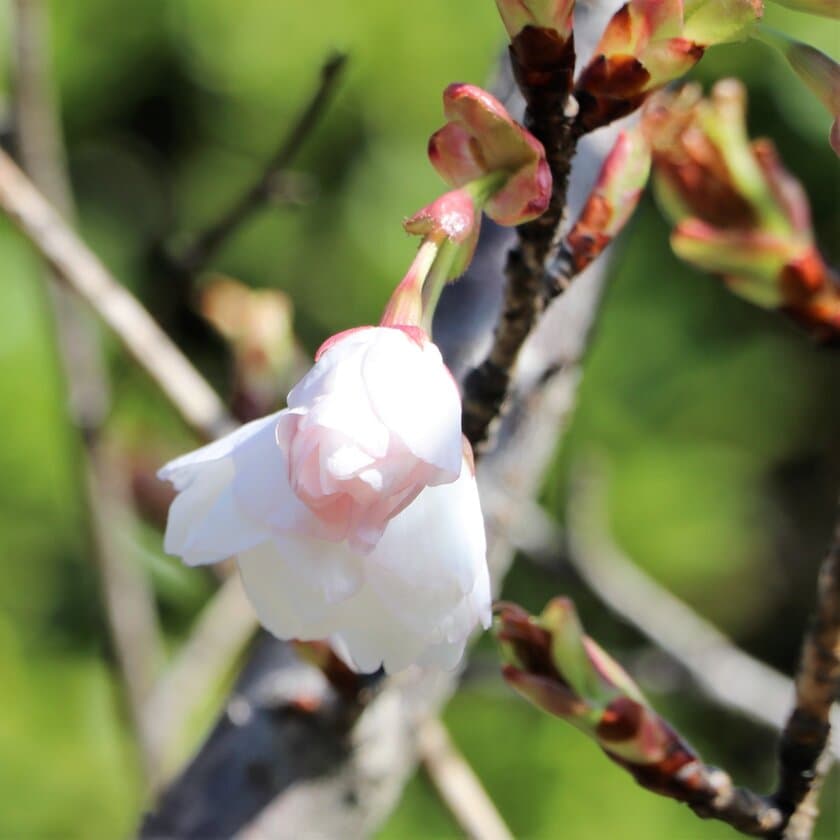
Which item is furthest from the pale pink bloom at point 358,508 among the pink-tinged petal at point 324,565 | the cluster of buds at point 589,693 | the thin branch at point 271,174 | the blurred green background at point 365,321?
the blurred green background at point 365,321

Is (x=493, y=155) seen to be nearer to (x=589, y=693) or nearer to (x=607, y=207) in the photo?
(x=607, y=207)

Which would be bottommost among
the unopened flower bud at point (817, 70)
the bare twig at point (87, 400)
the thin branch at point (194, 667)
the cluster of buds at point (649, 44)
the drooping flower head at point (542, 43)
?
the thin branch at point (194, 667)

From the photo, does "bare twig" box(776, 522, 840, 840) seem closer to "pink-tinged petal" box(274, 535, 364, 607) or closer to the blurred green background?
"pink-tinged petal" box(274, 535, 364, 607)

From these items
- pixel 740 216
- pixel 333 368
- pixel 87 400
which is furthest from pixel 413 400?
pixel 87 400

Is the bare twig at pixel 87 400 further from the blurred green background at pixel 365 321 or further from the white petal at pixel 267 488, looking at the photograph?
the white petal at pixel 267 488

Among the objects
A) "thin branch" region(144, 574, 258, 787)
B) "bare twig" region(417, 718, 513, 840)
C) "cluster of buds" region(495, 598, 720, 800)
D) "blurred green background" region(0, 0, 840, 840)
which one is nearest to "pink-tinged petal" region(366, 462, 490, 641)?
"cluster of buds" region(495, 598, 720, 800)
